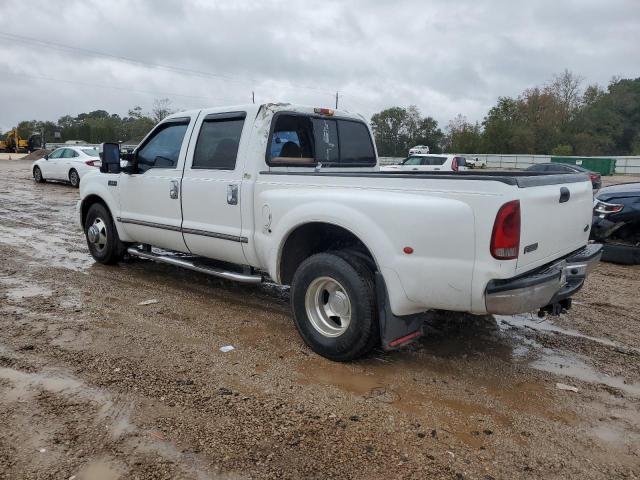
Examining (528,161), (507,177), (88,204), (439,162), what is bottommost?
(528,161)

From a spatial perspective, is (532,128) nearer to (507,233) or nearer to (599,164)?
(599,164)

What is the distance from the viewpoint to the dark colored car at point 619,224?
7.59m

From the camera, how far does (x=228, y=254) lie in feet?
16.4

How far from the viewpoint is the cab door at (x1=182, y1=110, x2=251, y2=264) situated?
4.82 meters

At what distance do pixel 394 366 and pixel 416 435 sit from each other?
0.99 metres

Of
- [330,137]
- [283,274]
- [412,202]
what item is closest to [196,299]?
[283,274]

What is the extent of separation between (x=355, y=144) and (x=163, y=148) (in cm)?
214

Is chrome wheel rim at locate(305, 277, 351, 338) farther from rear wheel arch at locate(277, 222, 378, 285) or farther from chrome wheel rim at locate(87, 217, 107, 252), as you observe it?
chrome wheel rim at locate(87, 217, 107, 252)

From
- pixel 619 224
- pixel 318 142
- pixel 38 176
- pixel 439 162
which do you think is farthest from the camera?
pixel 38 176

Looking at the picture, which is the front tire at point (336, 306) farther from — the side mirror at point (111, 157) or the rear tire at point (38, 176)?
the rear tire at point (38, 176)

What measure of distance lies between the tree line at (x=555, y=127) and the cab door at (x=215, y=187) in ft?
205

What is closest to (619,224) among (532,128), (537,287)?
(537,287)

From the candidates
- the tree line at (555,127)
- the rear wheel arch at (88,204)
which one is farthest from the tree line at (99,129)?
the rear wheel arch at (88,204)

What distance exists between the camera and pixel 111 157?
6109mm
